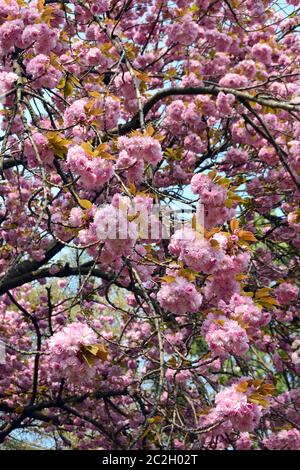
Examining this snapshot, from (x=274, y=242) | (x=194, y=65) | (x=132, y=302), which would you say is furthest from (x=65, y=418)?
(x=194, y=65)

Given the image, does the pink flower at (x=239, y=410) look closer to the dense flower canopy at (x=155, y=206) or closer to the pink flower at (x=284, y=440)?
the dense flower canopy at (x=155, y=206)

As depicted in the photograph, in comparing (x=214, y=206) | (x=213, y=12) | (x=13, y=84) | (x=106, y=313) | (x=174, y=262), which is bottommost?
(x=174, y=262)

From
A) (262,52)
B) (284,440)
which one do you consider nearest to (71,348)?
(284,440)

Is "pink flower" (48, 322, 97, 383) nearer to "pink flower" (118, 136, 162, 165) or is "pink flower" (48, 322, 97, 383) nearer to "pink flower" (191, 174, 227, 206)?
"pink flower" (191, 174, 227, 206)

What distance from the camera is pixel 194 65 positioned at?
5.10 m

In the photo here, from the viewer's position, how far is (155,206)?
2.40m

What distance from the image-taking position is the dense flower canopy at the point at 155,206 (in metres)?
2.13

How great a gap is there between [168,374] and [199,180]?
2844mm

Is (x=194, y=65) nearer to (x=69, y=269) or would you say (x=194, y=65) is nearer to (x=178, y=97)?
(x=178, y=97)

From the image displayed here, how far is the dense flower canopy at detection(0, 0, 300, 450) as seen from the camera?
2135 mm

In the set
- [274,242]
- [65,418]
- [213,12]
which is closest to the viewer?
[274,242]

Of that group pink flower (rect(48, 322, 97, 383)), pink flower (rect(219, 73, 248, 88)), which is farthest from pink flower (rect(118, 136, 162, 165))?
pink flower (rect(219, 73, 248, 88))

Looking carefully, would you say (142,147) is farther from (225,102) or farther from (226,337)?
(225,102)

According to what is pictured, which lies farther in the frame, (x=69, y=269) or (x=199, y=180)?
(x=69, y=269)
